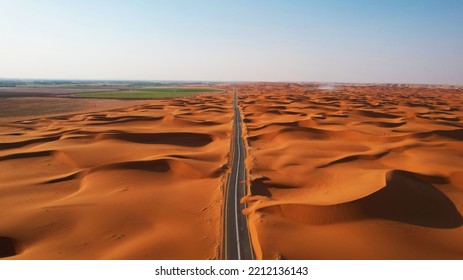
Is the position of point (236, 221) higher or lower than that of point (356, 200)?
lower

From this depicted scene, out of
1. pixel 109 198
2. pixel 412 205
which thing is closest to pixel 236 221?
pixel 109 198

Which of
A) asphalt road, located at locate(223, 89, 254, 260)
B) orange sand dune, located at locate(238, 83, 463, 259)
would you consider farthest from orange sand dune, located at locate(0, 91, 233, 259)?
orange sand dune, located at locate(238, 83, 463, 259)

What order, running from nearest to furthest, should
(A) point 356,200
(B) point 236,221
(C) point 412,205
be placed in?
(B) point 236,221 < (A) point 356,200 < (C) point 412,205

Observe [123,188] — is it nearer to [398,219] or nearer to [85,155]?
[85,155]

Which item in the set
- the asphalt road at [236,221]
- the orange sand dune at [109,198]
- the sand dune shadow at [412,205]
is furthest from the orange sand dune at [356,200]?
the orange sand dune at [109,198]

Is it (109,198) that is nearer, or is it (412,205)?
(412,205)

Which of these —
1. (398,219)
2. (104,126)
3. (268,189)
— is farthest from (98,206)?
(104,126)

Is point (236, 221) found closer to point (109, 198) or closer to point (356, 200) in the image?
point (356, 200)

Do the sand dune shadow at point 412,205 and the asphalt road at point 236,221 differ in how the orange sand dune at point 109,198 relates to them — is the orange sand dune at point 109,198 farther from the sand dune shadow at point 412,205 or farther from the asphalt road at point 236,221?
the sand dune shadow at point 412,205
